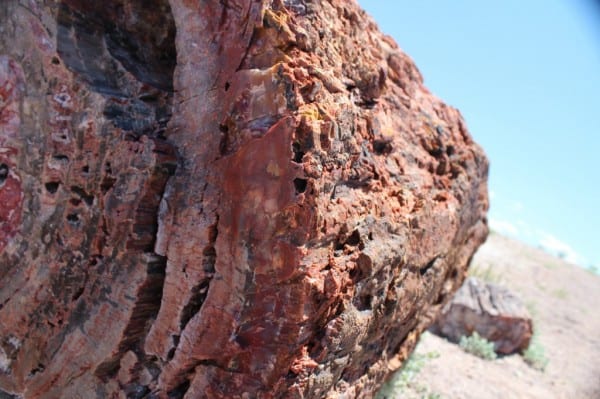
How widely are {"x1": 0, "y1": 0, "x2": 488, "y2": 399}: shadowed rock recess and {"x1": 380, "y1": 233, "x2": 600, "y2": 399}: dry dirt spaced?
3091 millimetres

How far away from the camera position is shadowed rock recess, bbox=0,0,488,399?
2076 mm

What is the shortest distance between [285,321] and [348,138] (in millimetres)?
953

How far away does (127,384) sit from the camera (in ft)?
7.81

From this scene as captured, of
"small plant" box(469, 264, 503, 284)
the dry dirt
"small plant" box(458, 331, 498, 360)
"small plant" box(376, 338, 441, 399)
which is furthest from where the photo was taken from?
"small plant" box(469, 264, 503, 284)

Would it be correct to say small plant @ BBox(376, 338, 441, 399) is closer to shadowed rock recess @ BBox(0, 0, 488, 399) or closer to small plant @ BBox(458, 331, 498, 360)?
small plant @ BBox(458, 331, 498, 360)

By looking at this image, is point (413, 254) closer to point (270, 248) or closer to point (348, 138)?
point (348, 138)

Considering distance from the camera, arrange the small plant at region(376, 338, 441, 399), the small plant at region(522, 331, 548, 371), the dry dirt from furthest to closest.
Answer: the small plant at region(522, 331, 548, 371) < the dry dirt < the small plant at region(376, 338, 441, 399)

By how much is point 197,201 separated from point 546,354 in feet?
27.6

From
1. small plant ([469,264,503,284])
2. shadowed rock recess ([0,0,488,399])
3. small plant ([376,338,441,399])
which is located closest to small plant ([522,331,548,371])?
small plant ([376,338,441,399])

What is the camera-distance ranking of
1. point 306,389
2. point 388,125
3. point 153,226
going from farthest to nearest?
point 388,125 → point 153,226 → point 306,389

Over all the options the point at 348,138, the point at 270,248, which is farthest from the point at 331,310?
the point at 348,138

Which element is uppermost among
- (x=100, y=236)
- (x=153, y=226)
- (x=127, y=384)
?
(x=153, y=226)

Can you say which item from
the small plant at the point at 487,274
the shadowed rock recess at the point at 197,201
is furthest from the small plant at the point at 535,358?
the shadowed rock recess at the point at 197,201

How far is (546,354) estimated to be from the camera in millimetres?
8336
